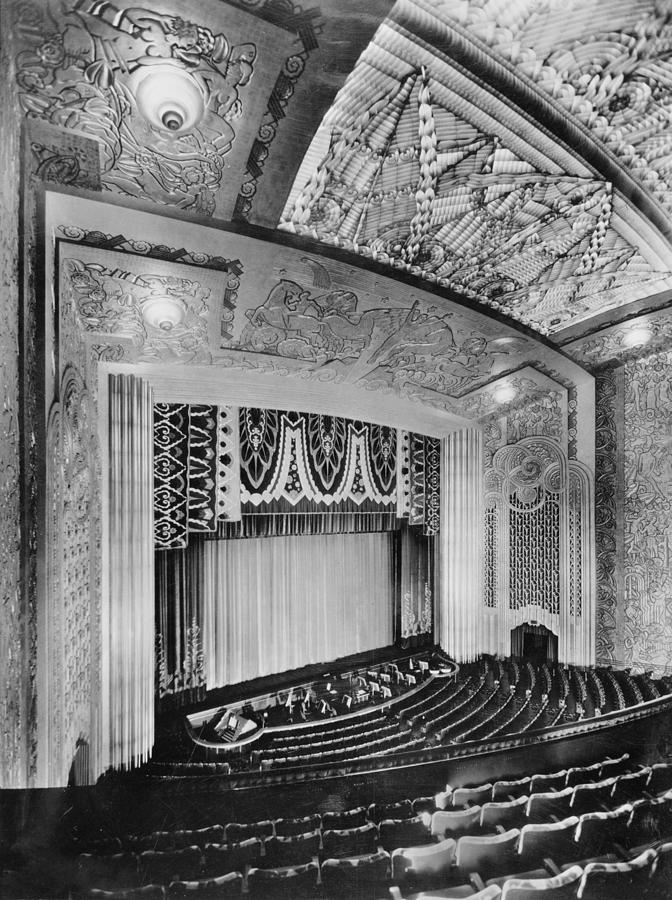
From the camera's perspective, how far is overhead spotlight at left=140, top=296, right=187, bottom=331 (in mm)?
1124

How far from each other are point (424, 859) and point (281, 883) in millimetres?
366

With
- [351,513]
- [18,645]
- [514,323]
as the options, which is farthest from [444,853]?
[514,323]

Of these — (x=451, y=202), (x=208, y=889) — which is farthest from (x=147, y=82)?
(x=208, y=889)

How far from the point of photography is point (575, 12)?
2.59 ft

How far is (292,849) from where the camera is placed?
101 centimetres

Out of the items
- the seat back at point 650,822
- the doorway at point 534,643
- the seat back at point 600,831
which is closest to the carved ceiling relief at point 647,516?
the doorway at point 534,643

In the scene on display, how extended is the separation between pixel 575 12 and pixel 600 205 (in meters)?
0.46

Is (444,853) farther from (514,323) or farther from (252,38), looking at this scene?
(252,38)

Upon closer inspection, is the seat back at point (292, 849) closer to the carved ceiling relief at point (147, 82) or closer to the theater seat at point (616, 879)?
the theater seat at point (616, 879)

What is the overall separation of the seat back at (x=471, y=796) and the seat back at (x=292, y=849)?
0.42m

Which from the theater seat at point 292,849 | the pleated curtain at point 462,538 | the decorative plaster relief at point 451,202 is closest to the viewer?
the decorative plaster relief at point 451,202

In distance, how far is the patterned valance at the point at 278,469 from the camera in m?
1.74

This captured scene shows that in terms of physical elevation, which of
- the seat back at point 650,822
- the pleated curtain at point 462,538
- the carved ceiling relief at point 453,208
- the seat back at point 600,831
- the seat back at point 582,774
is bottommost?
the seat back at point 650,822

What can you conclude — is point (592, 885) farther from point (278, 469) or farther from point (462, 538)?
point (278, 469)
